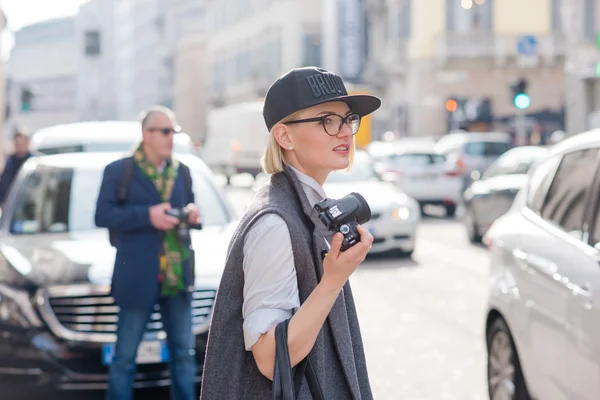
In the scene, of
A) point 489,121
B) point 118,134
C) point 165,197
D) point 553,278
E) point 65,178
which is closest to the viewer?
point 553,278

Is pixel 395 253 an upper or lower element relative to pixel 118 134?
lower

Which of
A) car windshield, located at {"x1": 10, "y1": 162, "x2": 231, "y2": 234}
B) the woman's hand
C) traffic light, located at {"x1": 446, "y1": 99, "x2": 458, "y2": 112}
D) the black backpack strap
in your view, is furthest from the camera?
traffic light, located at {"x1": 446, "y1": 99, "x2": 458, "y2": 112}

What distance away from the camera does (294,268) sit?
287 centimetres

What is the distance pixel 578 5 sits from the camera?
120 ft

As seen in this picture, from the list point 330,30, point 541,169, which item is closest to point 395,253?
point 541,169

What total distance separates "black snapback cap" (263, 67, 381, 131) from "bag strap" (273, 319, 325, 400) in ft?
1.82

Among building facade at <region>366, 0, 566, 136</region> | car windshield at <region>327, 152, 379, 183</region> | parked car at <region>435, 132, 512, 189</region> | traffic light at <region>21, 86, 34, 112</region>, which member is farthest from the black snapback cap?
building facade at <region>366, 0, 566, 136</region>

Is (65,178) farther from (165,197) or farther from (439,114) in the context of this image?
(439,114)

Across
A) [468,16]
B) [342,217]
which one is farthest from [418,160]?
[342,217]

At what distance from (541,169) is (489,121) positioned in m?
39.7

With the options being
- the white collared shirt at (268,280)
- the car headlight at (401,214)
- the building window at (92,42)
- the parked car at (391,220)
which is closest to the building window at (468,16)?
the building window at (92,42)

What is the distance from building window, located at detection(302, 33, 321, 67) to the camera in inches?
2436

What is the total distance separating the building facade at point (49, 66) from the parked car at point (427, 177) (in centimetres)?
12840

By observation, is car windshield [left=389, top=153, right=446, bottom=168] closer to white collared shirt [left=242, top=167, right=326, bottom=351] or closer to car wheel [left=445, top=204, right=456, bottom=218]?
car wheel [left=445, top=204, right=456, bottom=218]
